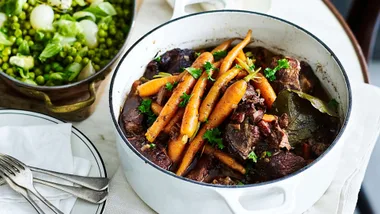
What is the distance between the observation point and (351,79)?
213 centimetres

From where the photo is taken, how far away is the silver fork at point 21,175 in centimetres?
172

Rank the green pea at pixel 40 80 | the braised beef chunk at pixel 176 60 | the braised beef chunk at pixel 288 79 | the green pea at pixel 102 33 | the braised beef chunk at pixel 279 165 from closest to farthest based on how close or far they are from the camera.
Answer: the braised beef chunk at pixel 279 165 < the braised beef chunk at pixel 288 79 < the braised beef chunk at pixel 176 60 < the green pea at pixel 40 80 < the green pea at pixel 102 33

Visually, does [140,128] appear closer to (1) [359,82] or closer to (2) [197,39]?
(2) [197,39]

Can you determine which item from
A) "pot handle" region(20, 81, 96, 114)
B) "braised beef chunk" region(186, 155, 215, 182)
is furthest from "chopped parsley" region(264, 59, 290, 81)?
"pot handle" region(20, 81, 96, 114)

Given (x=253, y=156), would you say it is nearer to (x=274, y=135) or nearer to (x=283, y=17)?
(x=274, y=135)

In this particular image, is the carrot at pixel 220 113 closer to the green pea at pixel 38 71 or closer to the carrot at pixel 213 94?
the carrot at pixel 213 94

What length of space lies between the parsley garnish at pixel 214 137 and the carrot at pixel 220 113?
2 cm

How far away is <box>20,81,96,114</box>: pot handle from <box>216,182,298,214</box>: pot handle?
645 mm

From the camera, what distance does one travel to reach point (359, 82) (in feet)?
6.85

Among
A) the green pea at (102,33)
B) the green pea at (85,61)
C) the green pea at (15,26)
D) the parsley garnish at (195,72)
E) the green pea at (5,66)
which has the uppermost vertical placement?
the parsley garnish at (195,72)

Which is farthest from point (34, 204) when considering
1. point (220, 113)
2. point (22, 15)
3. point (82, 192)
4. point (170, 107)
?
point (22, 15)

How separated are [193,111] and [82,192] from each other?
0.41 meters

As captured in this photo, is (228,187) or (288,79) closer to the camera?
(228,187)

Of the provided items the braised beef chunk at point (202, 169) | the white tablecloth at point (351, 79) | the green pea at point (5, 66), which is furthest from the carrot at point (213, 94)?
the green pea at point (5, 66)
